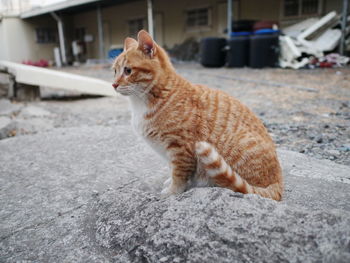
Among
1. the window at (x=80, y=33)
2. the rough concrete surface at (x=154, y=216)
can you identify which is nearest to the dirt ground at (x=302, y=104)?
the rough concrete surface at (x=154, y=216)

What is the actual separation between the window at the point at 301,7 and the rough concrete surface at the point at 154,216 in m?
10.7

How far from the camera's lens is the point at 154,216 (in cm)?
155

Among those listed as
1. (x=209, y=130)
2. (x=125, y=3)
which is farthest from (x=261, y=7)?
(x=209, y=130)

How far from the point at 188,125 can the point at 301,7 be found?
11989 mm

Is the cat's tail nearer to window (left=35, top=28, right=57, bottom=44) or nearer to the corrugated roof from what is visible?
the corrugated roof

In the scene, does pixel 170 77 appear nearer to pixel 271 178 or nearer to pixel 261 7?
pixel 271 178

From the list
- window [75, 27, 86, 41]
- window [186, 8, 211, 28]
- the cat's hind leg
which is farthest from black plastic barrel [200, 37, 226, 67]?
window [75, 27, 86, 41]

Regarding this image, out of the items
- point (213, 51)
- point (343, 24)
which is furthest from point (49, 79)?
point (343, 24)

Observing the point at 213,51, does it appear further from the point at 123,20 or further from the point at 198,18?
the point at 123,20

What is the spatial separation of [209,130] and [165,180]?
29.7 inches

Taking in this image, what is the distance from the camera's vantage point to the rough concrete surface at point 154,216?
4.08 feet

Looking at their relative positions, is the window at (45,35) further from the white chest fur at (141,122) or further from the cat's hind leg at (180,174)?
the cat's hind leg at (180,174)

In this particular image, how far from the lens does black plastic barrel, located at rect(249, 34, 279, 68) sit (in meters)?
9.43

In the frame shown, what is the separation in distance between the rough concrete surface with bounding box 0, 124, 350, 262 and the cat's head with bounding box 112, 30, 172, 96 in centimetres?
69
